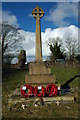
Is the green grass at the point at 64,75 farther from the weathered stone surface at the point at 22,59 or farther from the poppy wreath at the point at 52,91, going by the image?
the weathered stone surface at the point at 22,59

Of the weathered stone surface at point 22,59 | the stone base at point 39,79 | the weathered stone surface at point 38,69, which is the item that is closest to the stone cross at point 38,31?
the weathered stone surface at point 38,69

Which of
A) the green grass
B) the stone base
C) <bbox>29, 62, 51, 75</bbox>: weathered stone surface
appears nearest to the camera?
the stone base

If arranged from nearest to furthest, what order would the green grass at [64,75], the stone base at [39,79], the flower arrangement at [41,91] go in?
the flower arrangement at [41,91] < the stone base at [39,79] < the green grass at [64,75]

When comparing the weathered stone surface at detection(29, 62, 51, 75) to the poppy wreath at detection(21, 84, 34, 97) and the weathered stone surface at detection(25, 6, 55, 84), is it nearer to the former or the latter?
the weathered stone surface at detection(25, 6, 55, 84)

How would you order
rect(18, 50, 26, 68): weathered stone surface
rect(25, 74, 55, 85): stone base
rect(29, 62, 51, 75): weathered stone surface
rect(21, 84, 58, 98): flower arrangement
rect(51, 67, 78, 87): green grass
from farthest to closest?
rect(18, 50, 26, 68): weathered stone surface
rect(51, 67, 78, 87): green grass
rect(29, 62, 51, 75): weathered stone surface
rect(25, 74, 55, 85): stone base
rect(21, 84, 58, 98): flower arrangement

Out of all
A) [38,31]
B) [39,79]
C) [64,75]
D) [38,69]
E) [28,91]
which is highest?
[38,31]

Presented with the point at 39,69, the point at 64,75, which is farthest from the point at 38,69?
the point at 64,75

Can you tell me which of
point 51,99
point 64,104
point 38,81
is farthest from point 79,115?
point 38,81

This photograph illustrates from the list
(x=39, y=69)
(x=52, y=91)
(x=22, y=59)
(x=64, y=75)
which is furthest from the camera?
(x=22, y=59)

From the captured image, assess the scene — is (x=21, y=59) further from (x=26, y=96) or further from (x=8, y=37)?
(x=26, y=96)

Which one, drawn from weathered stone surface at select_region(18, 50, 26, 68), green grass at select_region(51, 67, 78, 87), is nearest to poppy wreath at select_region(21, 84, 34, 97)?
green grass at select_region(51, 67, 78, 87)

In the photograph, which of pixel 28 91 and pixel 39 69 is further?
pixel 39 69

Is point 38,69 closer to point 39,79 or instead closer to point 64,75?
point 39,79

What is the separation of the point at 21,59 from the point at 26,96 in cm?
2074
